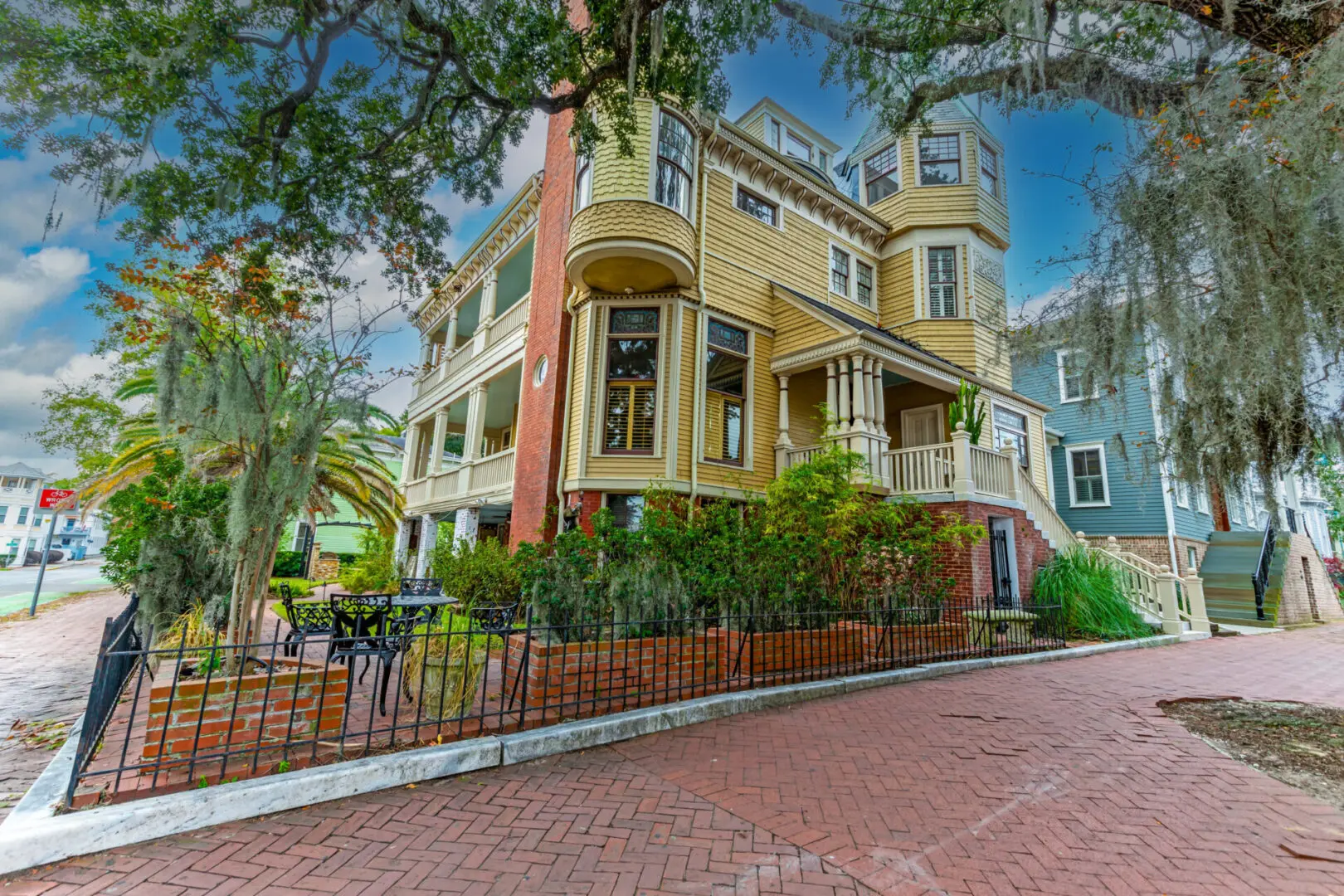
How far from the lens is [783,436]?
12.5 meters

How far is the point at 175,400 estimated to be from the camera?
14.5 feet

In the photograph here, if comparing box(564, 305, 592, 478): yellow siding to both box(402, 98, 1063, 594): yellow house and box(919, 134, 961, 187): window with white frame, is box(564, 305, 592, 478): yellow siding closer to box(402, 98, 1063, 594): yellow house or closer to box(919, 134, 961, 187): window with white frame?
box(402, 98, 1063, 594): yellow house

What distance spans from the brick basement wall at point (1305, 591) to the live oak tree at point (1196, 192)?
644 inches

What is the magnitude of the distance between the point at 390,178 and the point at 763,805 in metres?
7.74

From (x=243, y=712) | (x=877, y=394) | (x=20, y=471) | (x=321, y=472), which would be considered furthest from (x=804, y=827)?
(x=20, y=471)

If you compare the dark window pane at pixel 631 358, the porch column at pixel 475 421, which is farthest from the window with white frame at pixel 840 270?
the porch column at pixel 475 421

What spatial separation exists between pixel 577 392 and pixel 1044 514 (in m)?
10.0

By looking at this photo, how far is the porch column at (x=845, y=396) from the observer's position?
11.6 m

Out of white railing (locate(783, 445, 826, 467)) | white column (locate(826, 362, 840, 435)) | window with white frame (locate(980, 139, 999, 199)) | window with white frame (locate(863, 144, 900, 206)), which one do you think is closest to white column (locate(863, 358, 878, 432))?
white column (locate(826, 362, 840, 435))

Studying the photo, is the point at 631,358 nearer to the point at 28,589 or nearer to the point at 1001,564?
the point at 1001,564

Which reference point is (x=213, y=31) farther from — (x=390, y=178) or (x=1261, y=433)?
(x=1261, y=433)

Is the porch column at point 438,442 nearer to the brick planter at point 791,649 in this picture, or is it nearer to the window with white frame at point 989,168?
the brick planter at point 791,649

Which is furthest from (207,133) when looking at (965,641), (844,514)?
(965,641)

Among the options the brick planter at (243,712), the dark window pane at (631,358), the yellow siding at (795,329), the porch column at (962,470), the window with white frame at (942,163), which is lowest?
the brick planter at (243,712)
